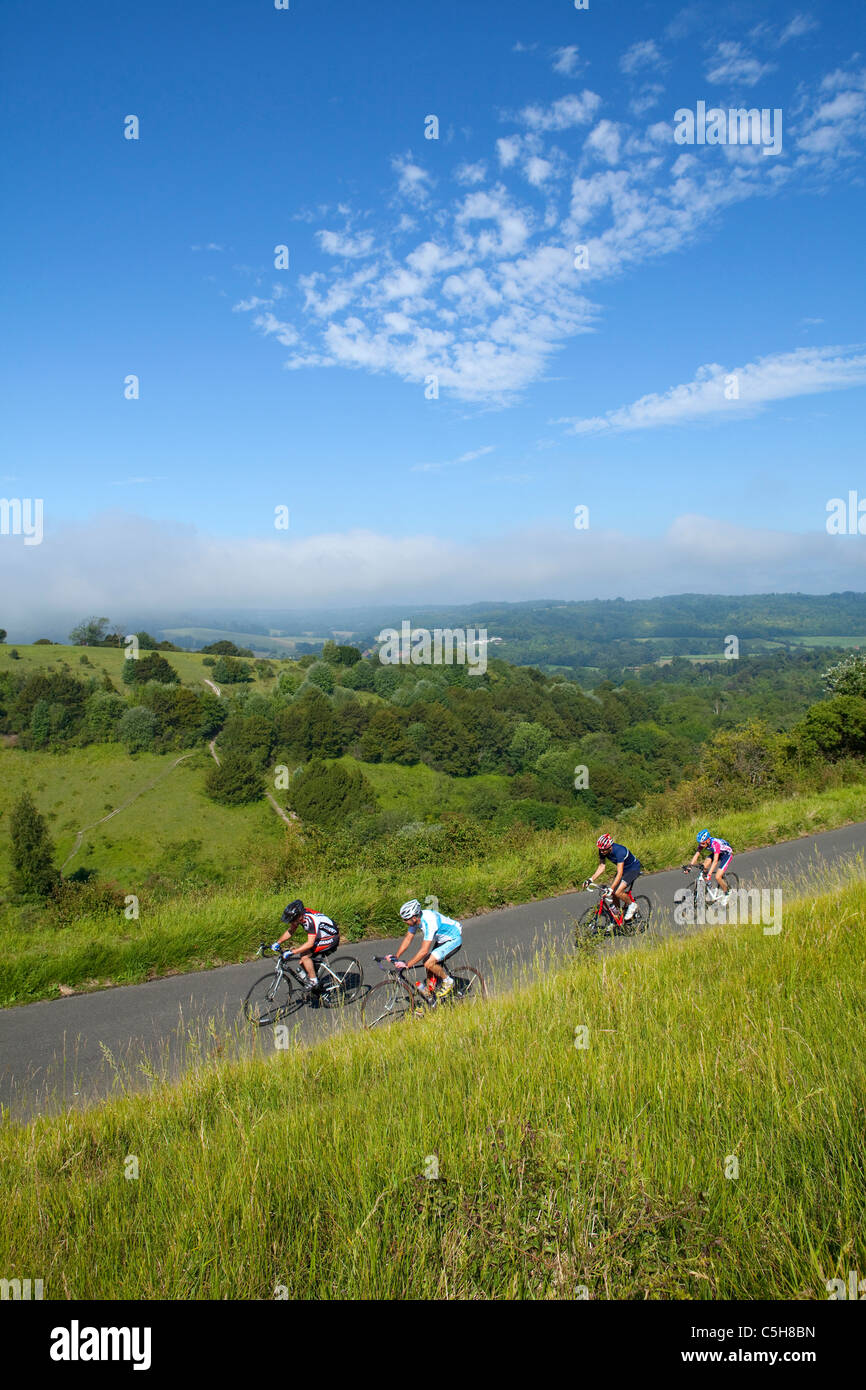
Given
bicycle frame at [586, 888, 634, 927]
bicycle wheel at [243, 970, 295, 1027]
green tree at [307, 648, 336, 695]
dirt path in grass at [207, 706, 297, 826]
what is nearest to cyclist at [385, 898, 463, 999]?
bicycle wheel at [243, 970, 295, 1027]

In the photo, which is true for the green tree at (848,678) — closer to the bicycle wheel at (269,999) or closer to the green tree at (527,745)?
the bicycle wheel at (269,999)

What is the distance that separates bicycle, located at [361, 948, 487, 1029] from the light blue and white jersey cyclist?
35cm

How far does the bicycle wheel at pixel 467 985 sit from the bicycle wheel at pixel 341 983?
1.28m

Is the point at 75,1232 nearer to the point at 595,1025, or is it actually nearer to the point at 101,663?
the point at 595,1025

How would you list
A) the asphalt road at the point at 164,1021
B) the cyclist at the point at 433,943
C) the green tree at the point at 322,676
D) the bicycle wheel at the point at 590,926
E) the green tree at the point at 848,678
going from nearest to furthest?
the asphalt road at the point at 164,1021 < the cyclist at the point at 433,943 < the bicycle wheel at the point at 590,926 < the green tree at the point at 848,678 < the green tree at the point at 322,676

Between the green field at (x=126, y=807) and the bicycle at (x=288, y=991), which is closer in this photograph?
the bicycle at (x=288, y=991)

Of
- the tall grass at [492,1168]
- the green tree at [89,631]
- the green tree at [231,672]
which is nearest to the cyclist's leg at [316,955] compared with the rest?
the tall grass at [492,1168]

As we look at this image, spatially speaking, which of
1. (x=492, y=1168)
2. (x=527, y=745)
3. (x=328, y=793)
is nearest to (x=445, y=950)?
(x=492, y=1168)

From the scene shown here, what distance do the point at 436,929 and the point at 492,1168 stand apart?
4.63 metres

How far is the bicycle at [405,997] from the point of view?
7152 millimetres

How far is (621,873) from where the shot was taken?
32.4 feet
